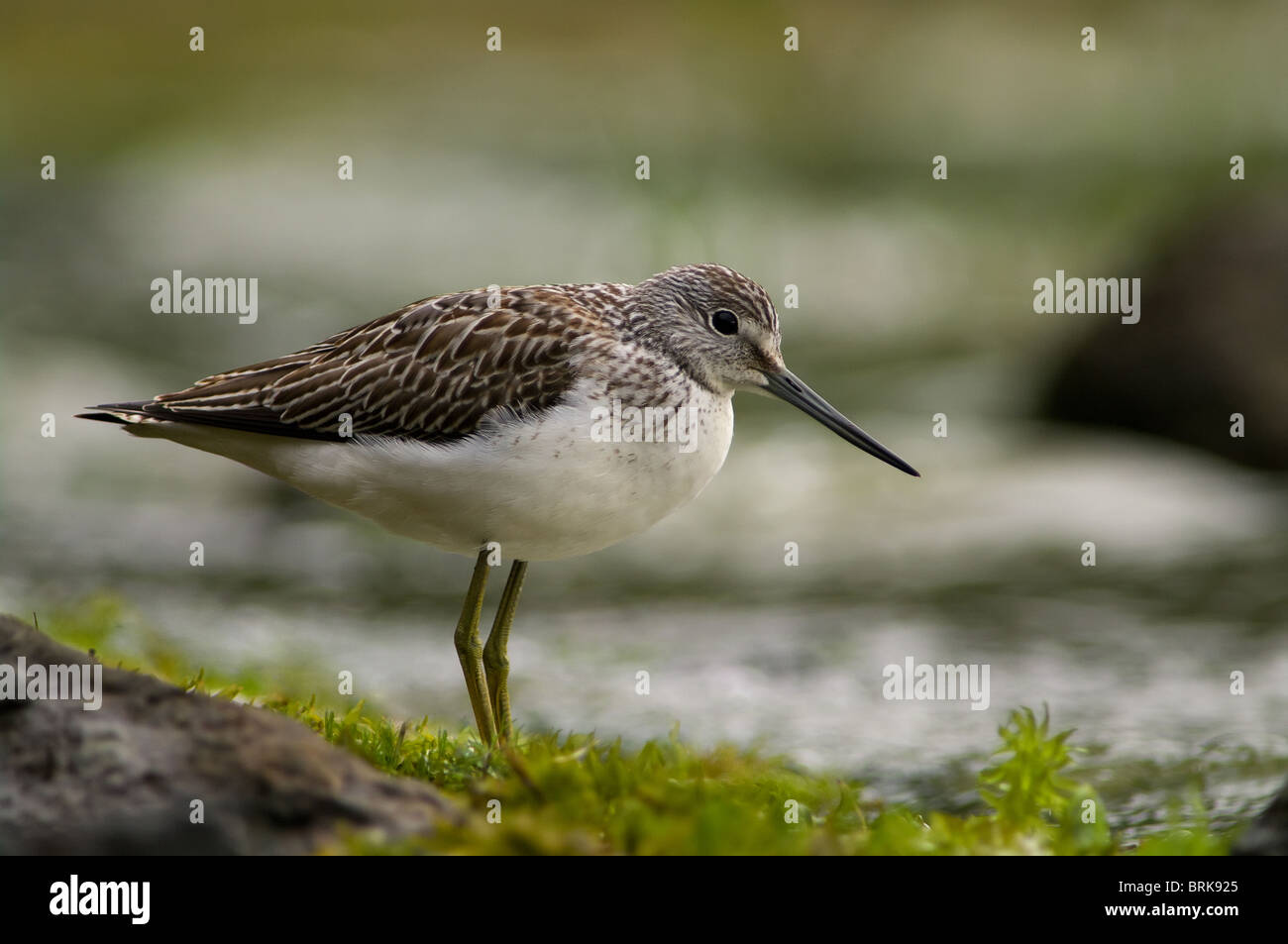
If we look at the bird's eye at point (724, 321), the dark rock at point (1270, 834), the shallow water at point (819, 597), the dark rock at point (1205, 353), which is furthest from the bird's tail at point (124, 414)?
the dark rock at point (1205, 353)

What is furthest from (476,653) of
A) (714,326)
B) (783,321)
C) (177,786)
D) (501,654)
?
(783,321)

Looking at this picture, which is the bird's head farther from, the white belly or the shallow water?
the shallow water

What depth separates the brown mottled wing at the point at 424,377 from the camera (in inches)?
277

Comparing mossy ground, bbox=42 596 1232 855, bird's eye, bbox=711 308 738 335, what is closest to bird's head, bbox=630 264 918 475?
bird's eye, bbox=711 308 738 335

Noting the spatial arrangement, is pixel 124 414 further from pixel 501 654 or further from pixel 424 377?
pixel 501 654

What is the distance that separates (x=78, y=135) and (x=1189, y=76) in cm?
1947

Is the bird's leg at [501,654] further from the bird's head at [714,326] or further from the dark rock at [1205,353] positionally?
the dark rock at [1205,353]

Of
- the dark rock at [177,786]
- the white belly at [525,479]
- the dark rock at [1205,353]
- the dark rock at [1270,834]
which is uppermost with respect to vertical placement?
the dark rock at [1205,353]

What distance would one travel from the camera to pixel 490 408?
697cm

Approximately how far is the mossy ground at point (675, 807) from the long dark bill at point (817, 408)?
186 centimetres

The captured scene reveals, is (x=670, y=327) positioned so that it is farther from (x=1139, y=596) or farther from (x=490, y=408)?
(x=1139, y=596)

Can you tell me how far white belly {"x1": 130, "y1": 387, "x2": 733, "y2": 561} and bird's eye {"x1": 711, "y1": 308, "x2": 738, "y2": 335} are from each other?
373 mm

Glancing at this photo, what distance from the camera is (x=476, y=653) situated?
764 centimetres
